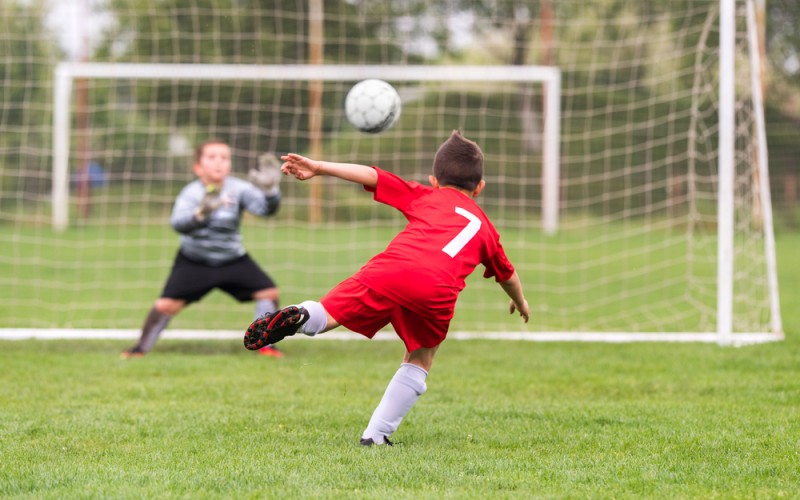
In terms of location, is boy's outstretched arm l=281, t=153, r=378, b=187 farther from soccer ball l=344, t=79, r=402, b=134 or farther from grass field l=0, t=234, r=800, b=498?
soccer ball l=344, t=79, r=402, b=134

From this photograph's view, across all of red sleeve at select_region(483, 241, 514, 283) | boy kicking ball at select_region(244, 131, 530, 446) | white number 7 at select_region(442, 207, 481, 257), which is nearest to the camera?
boy kicking ball at select_region(244, 131, 530, 446)

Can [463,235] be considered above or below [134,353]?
above

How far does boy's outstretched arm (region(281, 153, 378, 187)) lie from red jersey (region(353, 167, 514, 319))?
0.07m

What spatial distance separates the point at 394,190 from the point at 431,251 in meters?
0.32

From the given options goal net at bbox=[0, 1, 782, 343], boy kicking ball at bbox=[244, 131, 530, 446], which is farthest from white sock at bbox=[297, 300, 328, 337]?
goal net at bbox=[0, 1, 782, 343]

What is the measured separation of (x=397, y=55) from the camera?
1661 centimetres

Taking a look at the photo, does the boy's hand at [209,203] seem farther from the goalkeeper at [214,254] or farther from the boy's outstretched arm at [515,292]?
the boy's outstretched arm at [515,292]

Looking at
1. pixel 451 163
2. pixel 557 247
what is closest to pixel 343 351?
pixel 451 163

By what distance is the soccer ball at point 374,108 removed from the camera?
569 cm

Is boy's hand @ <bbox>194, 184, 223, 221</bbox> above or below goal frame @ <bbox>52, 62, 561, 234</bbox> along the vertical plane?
below

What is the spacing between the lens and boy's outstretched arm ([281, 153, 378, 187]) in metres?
4.29

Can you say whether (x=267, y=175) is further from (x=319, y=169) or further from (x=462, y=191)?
(x=319, y=169)

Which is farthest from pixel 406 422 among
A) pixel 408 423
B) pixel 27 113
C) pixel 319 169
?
pixel 27 113

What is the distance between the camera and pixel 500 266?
4.57 metres
